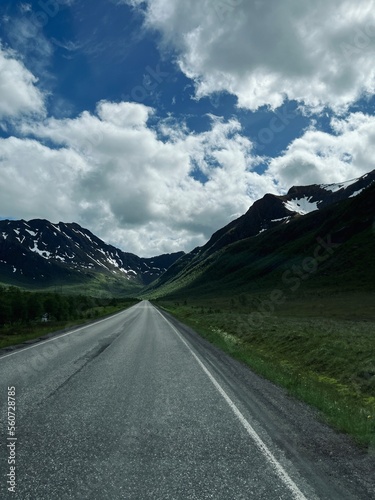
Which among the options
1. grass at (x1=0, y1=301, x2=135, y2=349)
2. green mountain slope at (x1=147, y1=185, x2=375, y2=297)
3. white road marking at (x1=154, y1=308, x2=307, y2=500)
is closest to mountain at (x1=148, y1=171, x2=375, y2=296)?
green mountain slope at (x1=147, y1=185, x2=375, y2=297)

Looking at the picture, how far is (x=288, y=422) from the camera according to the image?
25.7 ft

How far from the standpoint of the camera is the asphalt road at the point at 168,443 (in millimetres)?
4828

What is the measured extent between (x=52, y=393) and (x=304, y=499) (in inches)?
273

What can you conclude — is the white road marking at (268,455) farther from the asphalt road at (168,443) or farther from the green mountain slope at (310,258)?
the green mountain slope at (310,258)

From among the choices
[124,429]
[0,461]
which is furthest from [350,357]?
[0,461]

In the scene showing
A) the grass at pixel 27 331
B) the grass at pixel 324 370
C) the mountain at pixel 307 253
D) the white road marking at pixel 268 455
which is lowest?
the grass at pixel 324 370

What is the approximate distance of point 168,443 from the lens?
6367 mm

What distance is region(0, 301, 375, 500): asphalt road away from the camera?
483 cm
